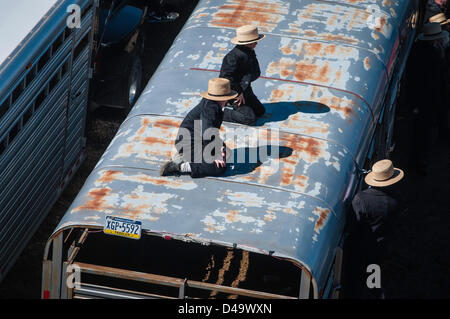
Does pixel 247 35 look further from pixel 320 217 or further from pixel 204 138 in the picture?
pixel 320 217

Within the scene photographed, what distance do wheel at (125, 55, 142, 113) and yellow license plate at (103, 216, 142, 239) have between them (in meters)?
5.15

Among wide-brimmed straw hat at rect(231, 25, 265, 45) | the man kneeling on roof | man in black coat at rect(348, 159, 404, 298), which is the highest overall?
wide-brimmed straw hat at rect(231, 25, 265, 45)

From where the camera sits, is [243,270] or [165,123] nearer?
[165,123]

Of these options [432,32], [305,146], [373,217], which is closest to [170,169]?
[305,146]

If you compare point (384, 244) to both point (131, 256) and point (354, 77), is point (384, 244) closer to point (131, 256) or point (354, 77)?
point (354, 77)

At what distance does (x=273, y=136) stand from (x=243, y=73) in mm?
1012

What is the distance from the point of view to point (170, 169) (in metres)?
A: 7.96

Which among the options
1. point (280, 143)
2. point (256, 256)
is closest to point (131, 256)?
point (256, 256)

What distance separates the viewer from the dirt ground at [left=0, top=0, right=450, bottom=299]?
31.4 feet

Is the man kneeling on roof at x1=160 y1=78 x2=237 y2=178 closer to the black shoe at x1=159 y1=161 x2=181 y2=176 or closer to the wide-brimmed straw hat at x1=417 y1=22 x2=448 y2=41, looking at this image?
the black shoe at x1=159 y1=161 x2=181 y2=176

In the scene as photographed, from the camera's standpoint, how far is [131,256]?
8977 millimetres

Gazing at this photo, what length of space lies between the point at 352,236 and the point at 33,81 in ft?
12.5

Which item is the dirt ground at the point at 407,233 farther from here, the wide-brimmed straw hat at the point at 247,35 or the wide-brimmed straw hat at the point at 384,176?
the wide-brimmed straw hat at the point at 247,35

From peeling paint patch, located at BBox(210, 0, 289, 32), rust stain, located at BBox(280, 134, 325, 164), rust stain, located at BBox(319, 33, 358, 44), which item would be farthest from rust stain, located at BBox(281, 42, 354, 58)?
rust stain, located at BBox(280, 134, 325, 164)
